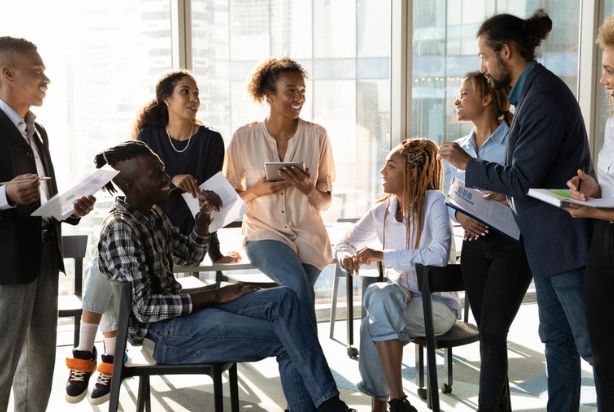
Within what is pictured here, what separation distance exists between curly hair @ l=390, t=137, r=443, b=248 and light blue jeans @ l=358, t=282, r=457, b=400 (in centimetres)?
31

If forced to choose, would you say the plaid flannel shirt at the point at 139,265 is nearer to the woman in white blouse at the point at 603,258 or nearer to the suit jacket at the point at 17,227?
the suit jacket at the point at 17,227

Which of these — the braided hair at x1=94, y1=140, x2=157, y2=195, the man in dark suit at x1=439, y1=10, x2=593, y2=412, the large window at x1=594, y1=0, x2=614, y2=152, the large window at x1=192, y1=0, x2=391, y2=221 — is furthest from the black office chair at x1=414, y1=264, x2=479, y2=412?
the large window at x1=594, y1=0, x2=614, y2=152

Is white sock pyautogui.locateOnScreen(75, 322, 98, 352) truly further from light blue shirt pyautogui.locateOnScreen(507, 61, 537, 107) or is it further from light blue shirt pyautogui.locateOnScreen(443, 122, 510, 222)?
light blue shirt pyautogui.locateOnScreen(507, 61, 537, 107)

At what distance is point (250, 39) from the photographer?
5117 millimetres

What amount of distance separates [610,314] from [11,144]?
6.95 ft

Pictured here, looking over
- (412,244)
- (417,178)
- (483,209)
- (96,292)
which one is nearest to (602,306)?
(483,209)

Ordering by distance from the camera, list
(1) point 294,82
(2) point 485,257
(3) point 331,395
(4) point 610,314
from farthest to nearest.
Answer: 1. (1) point 294,82
2. (2) point 485,257
3. (3) point 331,395
4. (4) point 610,314

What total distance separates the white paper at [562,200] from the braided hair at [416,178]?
1013mm

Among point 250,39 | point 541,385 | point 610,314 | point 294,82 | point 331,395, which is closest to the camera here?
point 610,314

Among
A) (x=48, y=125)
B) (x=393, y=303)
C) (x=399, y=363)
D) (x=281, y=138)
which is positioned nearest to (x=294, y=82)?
(x=281, y=138)

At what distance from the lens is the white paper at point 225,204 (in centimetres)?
325

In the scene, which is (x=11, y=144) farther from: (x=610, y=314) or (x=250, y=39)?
(x=250, y=39)

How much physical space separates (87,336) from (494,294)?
2.00 metres

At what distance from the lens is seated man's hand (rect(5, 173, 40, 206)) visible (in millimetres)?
2543
